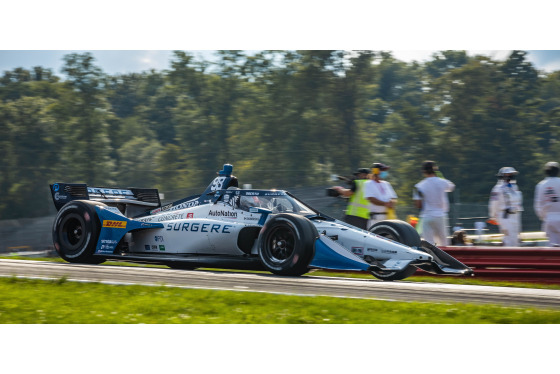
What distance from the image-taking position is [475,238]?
664 inches

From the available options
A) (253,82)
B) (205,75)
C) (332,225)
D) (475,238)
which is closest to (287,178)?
(475,238)

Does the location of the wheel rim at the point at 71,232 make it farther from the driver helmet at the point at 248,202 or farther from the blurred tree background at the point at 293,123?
the blurred tree background at the point at 293,123

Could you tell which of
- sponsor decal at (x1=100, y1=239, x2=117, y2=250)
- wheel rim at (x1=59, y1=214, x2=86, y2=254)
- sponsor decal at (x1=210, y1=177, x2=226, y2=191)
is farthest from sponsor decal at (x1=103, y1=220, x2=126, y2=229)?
sponsor decal at (x1=210, y1=177, x2=226, y2=191)

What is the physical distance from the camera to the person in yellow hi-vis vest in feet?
36.4

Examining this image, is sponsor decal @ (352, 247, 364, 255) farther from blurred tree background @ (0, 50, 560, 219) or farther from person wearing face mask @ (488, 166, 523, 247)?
blurred tree background @ (0, 50, 560, 219)

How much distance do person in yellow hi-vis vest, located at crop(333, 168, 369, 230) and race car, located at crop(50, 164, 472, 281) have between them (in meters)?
1.00

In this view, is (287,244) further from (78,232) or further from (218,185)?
(78,232)

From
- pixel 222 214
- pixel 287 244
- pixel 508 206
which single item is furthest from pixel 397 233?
pixel 508 206

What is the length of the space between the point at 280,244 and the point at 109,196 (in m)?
4.15

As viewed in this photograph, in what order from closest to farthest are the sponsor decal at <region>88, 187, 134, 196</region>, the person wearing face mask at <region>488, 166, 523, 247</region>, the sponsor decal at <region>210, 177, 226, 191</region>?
1. the sponsor decal at <region>210, 177, 226, 191</region>
2. the person wearing face mask at <region>488, 166, 523, 247</region>
3. the sponsor decal at <region>88, 187, 134, 196</region>

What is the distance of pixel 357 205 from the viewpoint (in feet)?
36.6

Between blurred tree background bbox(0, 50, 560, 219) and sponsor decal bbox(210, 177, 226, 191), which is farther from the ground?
Result: blurred tree background bbox(0, 50, 560, 219)

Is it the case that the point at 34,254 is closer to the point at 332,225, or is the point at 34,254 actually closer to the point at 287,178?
the point at 287,178

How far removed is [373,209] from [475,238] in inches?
260
